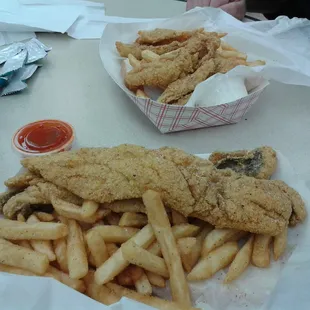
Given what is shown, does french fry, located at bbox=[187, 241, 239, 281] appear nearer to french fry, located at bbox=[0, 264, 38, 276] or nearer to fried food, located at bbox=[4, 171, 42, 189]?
french fry, located at bbox=[0, 264, 38, 276]

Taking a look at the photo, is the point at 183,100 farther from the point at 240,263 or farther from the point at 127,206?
the point at 240,263

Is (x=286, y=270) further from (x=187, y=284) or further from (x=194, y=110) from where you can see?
(x=194, y=110)

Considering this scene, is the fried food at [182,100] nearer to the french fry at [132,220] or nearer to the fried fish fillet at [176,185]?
the fried fish fillet at [176,185]

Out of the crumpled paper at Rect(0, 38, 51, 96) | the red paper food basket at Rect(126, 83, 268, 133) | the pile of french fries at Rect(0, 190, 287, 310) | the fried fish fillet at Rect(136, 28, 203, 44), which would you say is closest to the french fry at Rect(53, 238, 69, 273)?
the pile of french fries at Rect(0, 190, 287, 310)

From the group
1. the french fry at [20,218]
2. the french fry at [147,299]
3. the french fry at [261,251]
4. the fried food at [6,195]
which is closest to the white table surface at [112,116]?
the fried food at [6,195]

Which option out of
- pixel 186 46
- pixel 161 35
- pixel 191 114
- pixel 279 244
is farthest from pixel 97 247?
pixel 161 35

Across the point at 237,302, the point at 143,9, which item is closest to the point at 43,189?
the point at 237,302
